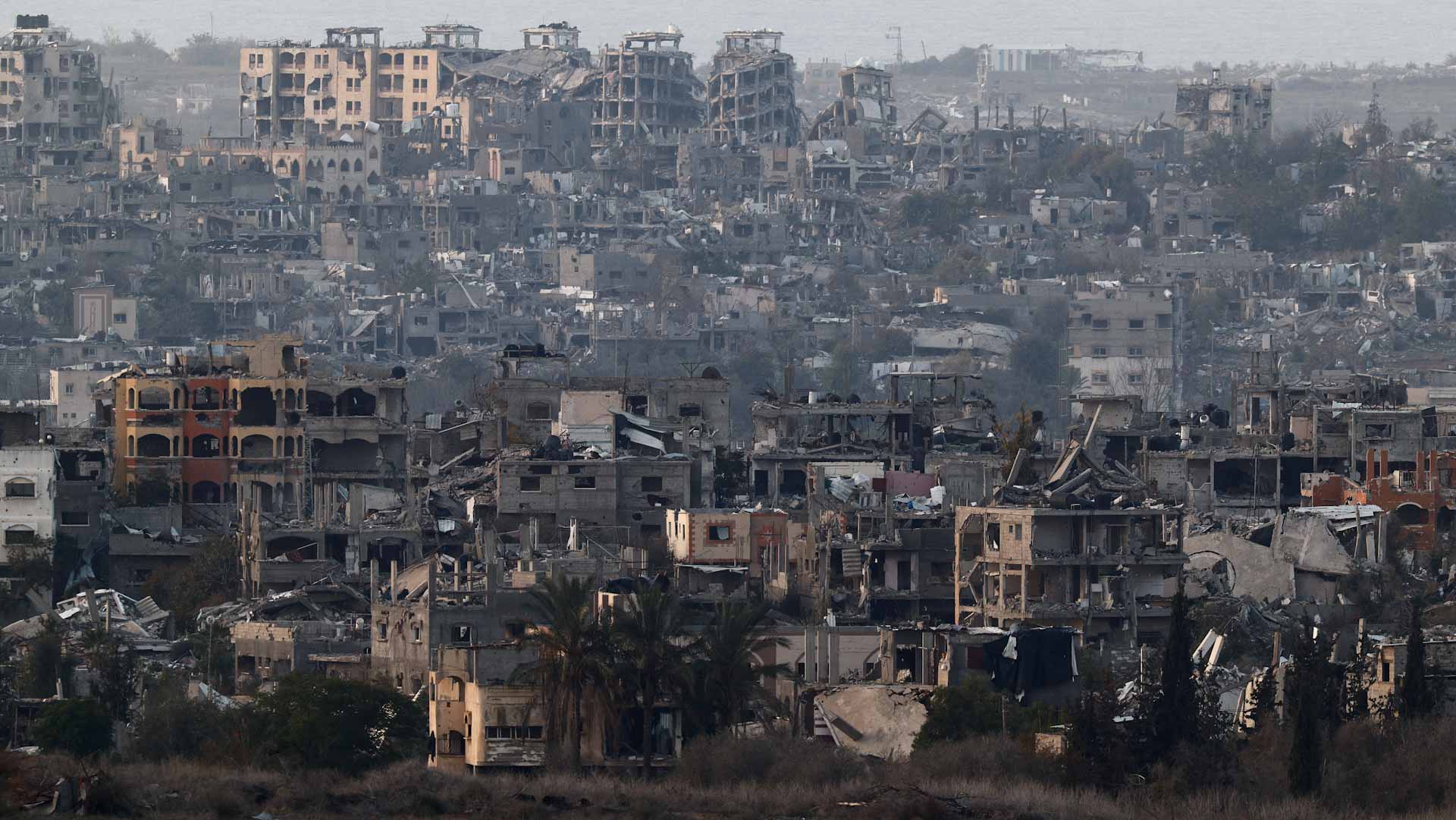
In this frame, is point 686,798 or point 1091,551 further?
point 1091,551

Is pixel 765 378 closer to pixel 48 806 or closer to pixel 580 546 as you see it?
pixel 580 546

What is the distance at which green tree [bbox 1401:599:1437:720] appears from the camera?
41.9 metres

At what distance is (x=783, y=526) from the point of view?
2314 inches

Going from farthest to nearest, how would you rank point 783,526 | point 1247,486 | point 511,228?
point 511,228 < point 1247,486 < point 783,526

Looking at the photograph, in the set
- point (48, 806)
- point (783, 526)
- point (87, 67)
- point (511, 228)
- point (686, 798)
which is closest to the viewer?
point (48, 806)

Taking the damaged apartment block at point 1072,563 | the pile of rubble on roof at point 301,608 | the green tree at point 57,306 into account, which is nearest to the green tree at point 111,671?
the pile of rubble on roof at point 301,608

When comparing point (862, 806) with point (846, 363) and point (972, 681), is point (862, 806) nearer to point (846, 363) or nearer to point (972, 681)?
point (972, 681)

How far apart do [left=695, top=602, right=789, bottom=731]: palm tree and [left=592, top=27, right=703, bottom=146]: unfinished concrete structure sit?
82.2 meters

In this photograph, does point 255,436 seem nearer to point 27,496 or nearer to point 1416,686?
point 27,496

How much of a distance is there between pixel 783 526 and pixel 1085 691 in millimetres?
15351

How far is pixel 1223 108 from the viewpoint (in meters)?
133

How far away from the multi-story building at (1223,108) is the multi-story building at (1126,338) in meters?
26.9

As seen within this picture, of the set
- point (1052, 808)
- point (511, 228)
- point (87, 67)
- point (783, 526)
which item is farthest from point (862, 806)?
point (87, 67)

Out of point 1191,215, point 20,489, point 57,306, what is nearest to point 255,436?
point 20,489
